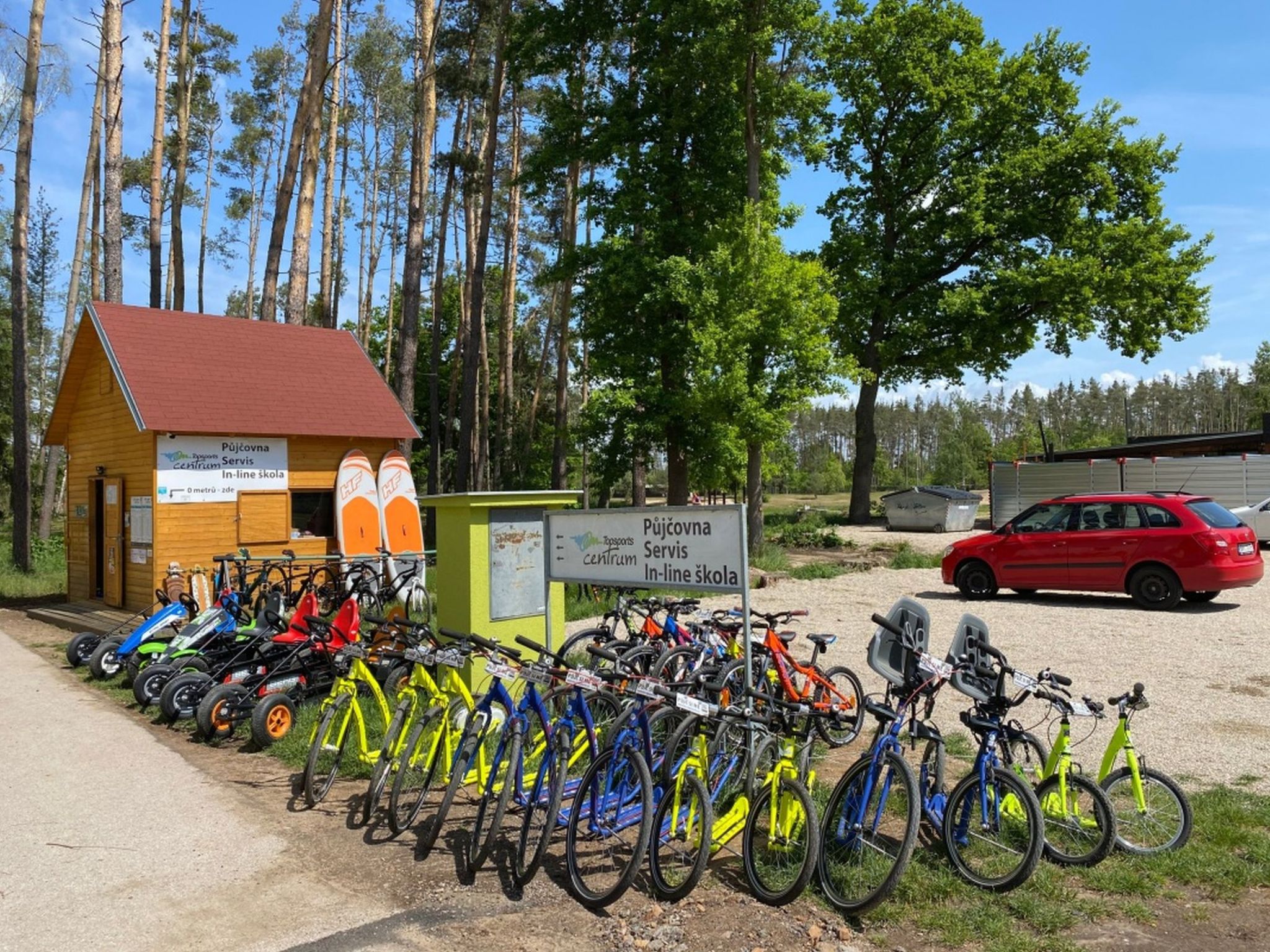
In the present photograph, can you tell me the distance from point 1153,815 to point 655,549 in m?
3.28

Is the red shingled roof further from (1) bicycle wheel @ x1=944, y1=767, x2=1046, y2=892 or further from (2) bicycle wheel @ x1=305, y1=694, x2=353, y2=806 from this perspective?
(1) bicycle wheel @ x1=944, y1=767, x2=1046, y2=892

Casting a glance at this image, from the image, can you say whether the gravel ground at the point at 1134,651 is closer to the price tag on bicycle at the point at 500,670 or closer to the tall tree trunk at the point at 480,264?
the price tag on bicycle at the point at 500,670

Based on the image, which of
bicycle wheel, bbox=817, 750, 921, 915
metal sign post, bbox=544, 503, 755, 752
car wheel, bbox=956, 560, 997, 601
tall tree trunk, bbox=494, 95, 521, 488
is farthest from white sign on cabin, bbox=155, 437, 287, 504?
tall tree trunk, bbox=494, 95, 521, 488

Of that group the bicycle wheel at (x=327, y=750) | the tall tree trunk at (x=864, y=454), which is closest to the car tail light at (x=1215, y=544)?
the bicycle wheel at (x=327, y=750)

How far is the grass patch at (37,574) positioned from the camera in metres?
19.5

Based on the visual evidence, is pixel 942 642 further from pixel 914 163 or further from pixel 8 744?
pixel 914 163

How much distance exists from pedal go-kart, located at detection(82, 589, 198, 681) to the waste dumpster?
23.2m

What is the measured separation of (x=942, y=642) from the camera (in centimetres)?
1091

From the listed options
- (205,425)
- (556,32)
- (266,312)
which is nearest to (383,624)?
(205,425)

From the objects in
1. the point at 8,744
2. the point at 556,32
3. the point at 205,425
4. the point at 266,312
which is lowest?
the point at 8,744

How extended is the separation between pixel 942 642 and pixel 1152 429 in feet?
438

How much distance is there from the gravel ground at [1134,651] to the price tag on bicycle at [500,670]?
161 inches

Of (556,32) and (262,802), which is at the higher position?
(556,32)

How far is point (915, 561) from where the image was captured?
20609 mm
